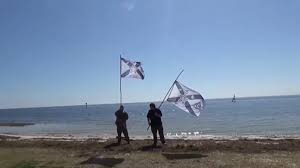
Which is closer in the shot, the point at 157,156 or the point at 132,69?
the point at 157,156

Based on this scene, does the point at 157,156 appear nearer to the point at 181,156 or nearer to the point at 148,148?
the point at 181,156

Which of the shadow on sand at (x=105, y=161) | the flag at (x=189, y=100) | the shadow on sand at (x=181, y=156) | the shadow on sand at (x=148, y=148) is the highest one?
the flag at (x=189, y=100)

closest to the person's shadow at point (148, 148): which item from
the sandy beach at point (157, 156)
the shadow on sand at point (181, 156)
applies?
the sandy beach at point (157, 156)

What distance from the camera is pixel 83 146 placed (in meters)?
21.7

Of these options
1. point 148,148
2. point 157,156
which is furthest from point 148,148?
point 157,156

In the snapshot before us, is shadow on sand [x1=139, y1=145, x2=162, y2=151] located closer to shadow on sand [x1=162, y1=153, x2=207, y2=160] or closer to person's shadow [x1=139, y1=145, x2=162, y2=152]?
person's shadow [x1=139, y1=145, x2=162, y2=152]

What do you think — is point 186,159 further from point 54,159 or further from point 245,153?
point 54,159

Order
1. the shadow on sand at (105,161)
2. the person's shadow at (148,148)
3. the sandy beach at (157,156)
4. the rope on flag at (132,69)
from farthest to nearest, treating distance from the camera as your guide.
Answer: the rope on flag at (132,69) < the person's shadow at (148,148) < the shadow on sand at (105,161) < the sandy beach at (157,156)

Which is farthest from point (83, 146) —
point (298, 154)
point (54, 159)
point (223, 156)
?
point (298, 154)

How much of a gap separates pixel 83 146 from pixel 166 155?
5.80 m

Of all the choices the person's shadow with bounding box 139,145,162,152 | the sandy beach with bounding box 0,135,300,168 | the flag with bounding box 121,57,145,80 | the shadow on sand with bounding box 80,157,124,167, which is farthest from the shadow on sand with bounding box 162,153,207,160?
the flag with bounding box 121,57,145,80

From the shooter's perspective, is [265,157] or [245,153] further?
[245,153]

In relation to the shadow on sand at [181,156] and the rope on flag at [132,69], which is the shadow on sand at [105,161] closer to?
the shadow on sand at [181,156]

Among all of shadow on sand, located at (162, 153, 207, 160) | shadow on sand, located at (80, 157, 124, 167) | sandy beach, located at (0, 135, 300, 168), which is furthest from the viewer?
shadow on sand, located at (162, 153, 207, 160)
